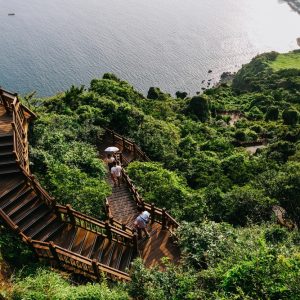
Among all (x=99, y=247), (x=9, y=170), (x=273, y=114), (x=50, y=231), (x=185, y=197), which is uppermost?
(x=273, y=114)

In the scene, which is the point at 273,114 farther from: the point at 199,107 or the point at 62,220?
the point at 62,220

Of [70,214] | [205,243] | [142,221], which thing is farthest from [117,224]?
[205,243]

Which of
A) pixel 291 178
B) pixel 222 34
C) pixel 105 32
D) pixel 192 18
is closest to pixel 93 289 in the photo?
pixel 291 178

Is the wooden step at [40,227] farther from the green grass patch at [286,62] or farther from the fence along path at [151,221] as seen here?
the green grass patch at [286,62]

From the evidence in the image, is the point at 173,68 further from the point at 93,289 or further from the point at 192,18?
the point at 93,289

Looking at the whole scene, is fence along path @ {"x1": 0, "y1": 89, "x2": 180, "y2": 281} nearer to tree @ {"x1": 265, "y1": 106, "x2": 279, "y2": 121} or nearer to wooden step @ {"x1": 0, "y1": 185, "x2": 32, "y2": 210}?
wooden step @ {"x1": 0, "y1": 185, "x2": 32, "y2": 210}

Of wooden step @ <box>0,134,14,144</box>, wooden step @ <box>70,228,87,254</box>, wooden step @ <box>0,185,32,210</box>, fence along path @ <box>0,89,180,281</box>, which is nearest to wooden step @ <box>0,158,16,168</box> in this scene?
fence along path @ <box>0,89,180,281</box>
